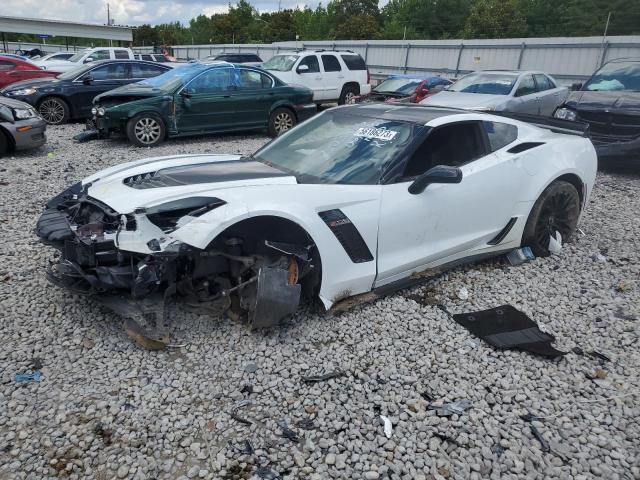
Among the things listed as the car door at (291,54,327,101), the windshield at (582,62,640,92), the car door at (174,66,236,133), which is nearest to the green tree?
the car door at (291,54,327,101)

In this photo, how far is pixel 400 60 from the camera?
88.5 feet

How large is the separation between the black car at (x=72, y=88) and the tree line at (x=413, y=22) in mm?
27905

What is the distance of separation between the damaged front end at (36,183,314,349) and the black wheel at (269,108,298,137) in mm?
8118

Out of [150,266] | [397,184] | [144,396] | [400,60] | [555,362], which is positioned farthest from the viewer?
[400,60]

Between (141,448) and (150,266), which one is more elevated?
(150,266)

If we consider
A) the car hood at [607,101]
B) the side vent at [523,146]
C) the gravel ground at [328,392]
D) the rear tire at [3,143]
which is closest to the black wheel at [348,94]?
the car hood at [607,101]

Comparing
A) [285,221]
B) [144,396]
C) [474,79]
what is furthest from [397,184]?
[474,79]

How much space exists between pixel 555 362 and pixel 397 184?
1.64m

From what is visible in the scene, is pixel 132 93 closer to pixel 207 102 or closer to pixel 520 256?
pixel 207 102

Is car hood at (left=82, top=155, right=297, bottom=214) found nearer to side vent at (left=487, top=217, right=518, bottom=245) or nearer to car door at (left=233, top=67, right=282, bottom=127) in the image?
side vent at (left=487, top=217, right=518, bottom=245)

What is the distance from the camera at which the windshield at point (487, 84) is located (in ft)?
36.2

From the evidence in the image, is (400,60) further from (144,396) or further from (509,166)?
(144,396)

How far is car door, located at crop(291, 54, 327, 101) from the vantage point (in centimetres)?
1465

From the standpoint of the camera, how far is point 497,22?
39.0 meters
